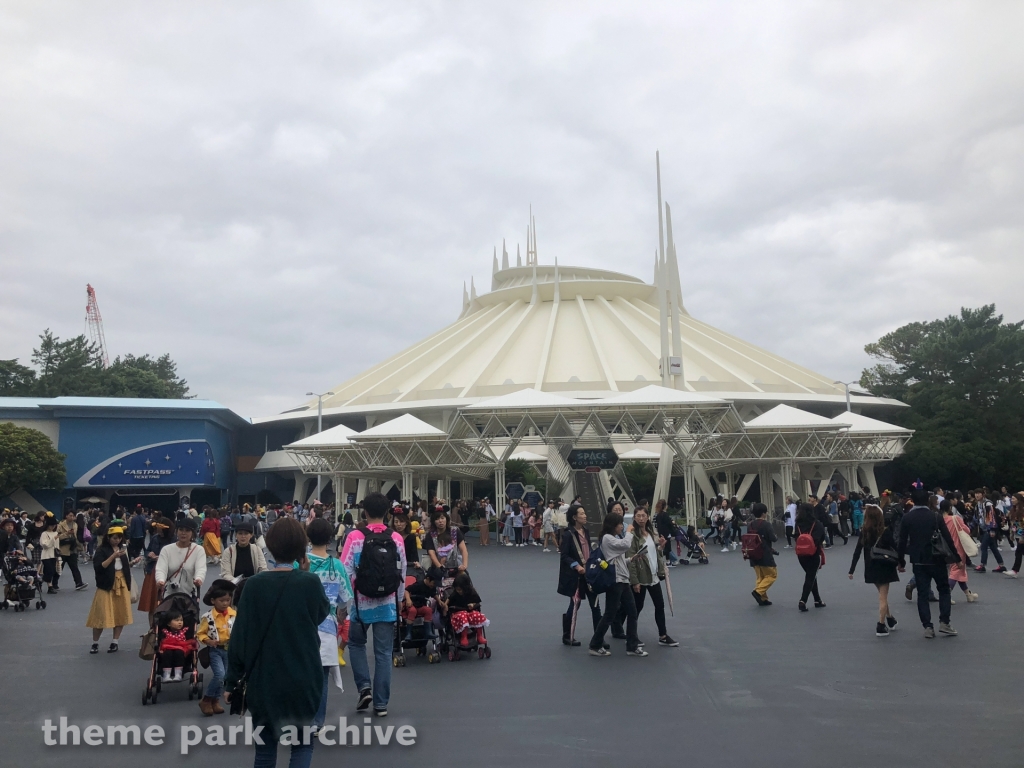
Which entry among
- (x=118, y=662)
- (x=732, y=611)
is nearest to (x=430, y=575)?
(x=118, y=662)

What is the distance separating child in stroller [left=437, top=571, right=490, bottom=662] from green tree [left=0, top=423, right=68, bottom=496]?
104 ft

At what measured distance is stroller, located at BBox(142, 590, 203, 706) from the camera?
19.3 ft

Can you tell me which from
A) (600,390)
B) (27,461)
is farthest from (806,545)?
(27,461)

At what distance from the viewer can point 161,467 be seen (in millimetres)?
37188

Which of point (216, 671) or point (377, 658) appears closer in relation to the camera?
point (377, 658)

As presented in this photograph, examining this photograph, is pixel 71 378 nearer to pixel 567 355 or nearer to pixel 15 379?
pixel 15 379

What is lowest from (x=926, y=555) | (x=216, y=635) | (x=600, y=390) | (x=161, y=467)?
(x=216, y=635)

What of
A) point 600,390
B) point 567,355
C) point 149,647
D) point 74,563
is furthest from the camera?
point 567,355

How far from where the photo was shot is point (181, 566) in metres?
6.57

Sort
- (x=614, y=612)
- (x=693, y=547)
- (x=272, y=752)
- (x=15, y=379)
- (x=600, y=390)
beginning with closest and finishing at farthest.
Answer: (x=272, y=752), (x=614, y=612), (x=693, y=547), (x=600, y=390), (x=15, y=379)

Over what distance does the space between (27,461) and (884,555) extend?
3414cm

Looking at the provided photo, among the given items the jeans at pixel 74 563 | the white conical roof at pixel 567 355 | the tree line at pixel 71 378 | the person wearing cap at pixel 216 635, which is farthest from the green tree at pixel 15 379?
the person wearing cap at pixel 216 635

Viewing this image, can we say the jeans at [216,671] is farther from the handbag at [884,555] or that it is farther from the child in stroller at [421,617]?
the handbag at [884,555]

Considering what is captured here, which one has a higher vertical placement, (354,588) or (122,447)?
(122,447)
